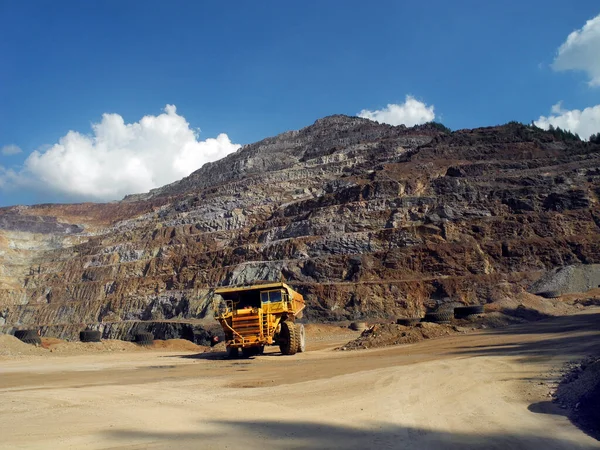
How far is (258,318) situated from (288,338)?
1926mm

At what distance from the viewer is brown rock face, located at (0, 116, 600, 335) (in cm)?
4447

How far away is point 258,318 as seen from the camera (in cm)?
1750

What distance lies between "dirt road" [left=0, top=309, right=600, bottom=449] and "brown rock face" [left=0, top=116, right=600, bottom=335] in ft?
101

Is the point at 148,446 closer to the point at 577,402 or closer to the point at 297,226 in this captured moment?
the point at 577,402

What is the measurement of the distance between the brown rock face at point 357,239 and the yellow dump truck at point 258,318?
2399cm

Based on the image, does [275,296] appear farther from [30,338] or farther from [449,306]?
[449,306]

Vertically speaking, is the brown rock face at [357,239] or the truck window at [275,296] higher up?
the brown rock face at [357,239]

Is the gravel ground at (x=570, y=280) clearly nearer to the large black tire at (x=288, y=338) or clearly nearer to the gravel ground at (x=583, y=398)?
the large black tire at (x=288, y=338)

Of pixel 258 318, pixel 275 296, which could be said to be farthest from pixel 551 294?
pixel 258 318

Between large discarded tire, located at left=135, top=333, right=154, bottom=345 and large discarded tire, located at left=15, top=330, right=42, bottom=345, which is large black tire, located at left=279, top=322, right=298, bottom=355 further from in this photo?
large discarded tire, located at left=15, top=330, right=42, bottom=345

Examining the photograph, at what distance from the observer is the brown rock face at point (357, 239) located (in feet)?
146

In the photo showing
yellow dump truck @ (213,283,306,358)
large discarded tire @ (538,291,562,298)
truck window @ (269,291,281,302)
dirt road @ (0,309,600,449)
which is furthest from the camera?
large discarded tire @ (538,291,562,298)

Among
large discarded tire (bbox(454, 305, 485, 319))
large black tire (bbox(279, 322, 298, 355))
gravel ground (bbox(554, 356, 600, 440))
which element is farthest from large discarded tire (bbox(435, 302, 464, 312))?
gravel ground (bbox(554, 356, 600, 440))

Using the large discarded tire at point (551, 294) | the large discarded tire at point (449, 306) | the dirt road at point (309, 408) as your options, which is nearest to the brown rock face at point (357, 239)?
the large discarded tire at point (449, 306)
